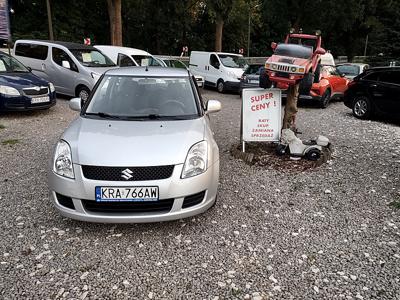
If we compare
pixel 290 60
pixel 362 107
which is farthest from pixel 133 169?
pixel 362 107

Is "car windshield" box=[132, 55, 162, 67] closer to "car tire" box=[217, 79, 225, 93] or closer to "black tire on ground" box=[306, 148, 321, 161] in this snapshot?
"car tire" box=[217, 79, 225, 93]

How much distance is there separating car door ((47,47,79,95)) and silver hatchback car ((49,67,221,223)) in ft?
24.1

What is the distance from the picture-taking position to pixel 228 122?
30.5 ft

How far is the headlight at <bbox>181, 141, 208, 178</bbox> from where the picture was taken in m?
3.44

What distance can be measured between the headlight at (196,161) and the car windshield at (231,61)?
12679 mm

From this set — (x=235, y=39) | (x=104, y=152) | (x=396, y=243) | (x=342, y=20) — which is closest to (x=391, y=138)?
(x=396, y=243)

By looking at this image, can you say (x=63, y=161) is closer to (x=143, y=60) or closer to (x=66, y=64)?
(x=66, y=64)

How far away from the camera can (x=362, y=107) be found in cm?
1025

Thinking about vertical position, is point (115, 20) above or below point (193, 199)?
above

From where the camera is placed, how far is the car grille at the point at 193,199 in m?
3.44

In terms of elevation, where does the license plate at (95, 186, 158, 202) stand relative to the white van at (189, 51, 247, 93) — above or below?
below

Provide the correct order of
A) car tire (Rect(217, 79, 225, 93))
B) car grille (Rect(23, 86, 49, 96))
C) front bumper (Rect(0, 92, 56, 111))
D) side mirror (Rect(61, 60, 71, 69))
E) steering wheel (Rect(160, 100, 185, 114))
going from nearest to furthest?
steering wheel (Rect(160, 100, 185, 114)) < front bumper (Rect(0, 92, 56, 111)) < car grille (Rect(23, 86, 49, 96)) < side mirror (Rect(61, 60, 71, 69)) < car tire (Rect(217, 79, 225, 93))

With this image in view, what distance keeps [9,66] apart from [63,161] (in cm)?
700

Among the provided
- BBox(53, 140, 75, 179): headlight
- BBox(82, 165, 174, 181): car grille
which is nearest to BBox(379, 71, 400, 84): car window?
BBox(82, 165, 174, 181): car grille
